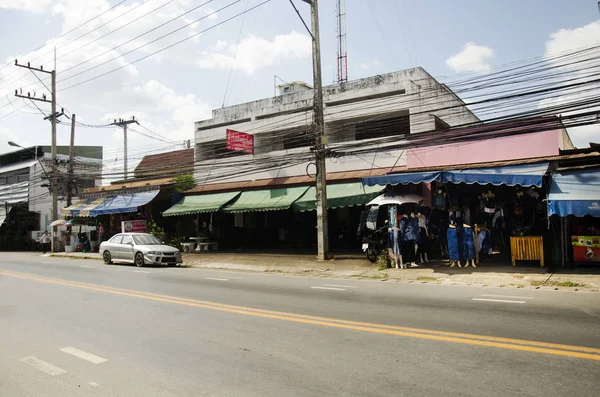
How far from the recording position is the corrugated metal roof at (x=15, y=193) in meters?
42.1

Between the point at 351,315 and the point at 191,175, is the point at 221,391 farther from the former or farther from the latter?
the point at 191,175

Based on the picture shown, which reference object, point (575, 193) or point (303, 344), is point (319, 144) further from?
point (303, 344)

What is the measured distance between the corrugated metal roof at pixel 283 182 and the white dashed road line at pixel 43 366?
1483cm

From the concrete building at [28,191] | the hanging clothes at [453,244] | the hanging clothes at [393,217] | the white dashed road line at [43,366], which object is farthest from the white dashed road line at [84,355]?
the concrete building at [28,191]

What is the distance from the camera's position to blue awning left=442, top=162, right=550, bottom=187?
1280 cm

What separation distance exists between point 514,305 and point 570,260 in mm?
6645

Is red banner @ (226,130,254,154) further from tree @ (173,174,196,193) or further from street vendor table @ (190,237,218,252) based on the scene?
street vendor table @ (190,237,218,252)

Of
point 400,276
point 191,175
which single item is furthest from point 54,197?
point 400,276

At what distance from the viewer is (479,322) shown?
6.71 metres

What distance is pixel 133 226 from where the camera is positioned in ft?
85.1

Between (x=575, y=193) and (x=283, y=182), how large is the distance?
12.4 metres

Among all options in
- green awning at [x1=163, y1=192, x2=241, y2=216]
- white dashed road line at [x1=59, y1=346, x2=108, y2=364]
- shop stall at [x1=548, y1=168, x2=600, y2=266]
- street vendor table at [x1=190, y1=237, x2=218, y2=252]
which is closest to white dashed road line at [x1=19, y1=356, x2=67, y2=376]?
white dashed road line at [x1=59, y1=346, x2=108, y2=364]

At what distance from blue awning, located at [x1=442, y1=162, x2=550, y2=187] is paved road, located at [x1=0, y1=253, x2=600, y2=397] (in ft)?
12.8

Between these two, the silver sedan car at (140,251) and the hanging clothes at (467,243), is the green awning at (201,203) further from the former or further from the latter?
the hanging clothes at (467,243)
